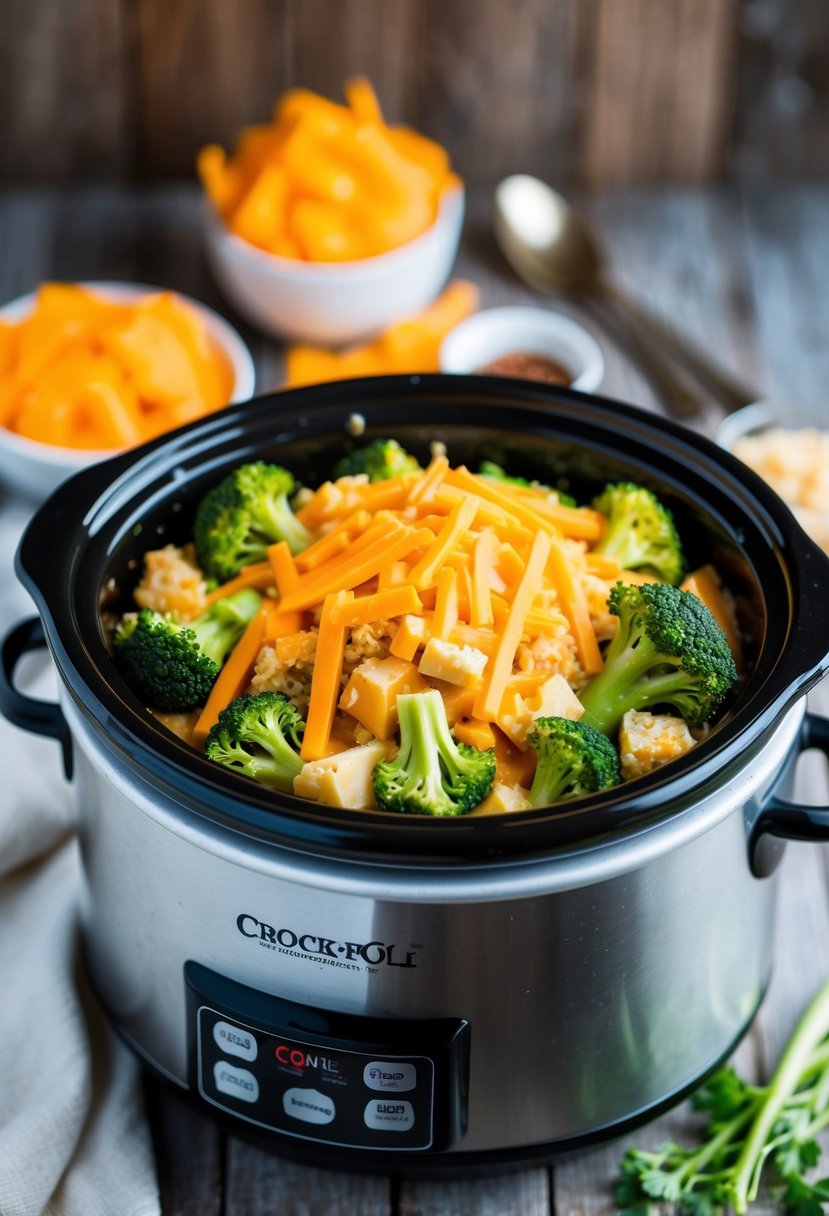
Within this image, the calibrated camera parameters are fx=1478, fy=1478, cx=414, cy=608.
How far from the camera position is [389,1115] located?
5.42 ft

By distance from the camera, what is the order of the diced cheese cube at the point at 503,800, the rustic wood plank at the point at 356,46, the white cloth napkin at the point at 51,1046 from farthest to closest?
1. the rustic wood plank at the point at 356,46
2. the white cloth napkin at the point at 51,1046
3. the diced cheese cube at the point at 503,800

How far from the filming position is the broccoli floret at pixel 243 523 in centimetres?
193

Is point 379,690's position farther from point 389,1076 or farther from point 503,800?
point 389,1076

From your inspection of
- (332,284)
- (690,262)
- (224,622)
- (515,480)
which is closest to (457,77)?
(690,262)

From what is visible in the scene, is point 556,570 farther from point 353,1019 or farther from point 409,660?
point 353,1019

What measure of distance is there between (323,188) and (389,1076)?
6.53 ft

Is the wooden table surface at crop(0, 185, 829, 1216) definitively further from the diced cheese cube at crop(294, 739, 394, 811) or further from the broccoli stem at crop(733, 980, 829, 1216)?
the diced cheese cube at crop(294, 739, 394, 811)

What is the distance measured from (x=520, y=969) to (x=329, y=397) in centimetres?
87

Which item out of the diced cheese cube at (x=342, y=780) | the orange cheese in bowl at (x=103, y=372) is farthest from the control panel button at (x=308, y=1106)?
the orange cheese in bowl at (x=103, y=372)

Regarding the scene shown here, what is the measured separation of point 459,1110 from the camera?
Answer: 167cm

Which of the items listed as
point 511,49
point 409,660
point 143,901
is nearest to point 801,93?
point 511,49

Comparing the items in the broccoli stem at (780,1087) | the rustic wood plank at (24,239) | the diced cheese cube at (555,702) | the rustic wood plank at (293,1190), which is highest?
the diced cheese cube at (555,702)

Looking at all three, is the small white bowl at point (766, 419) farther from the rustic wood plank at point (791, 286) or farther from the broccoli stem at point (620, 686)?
the broccoli stem at point (620, 686)

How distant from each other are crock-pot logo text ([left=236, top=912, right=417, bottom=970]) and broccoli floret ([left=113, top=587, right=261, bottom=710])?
0.31m
